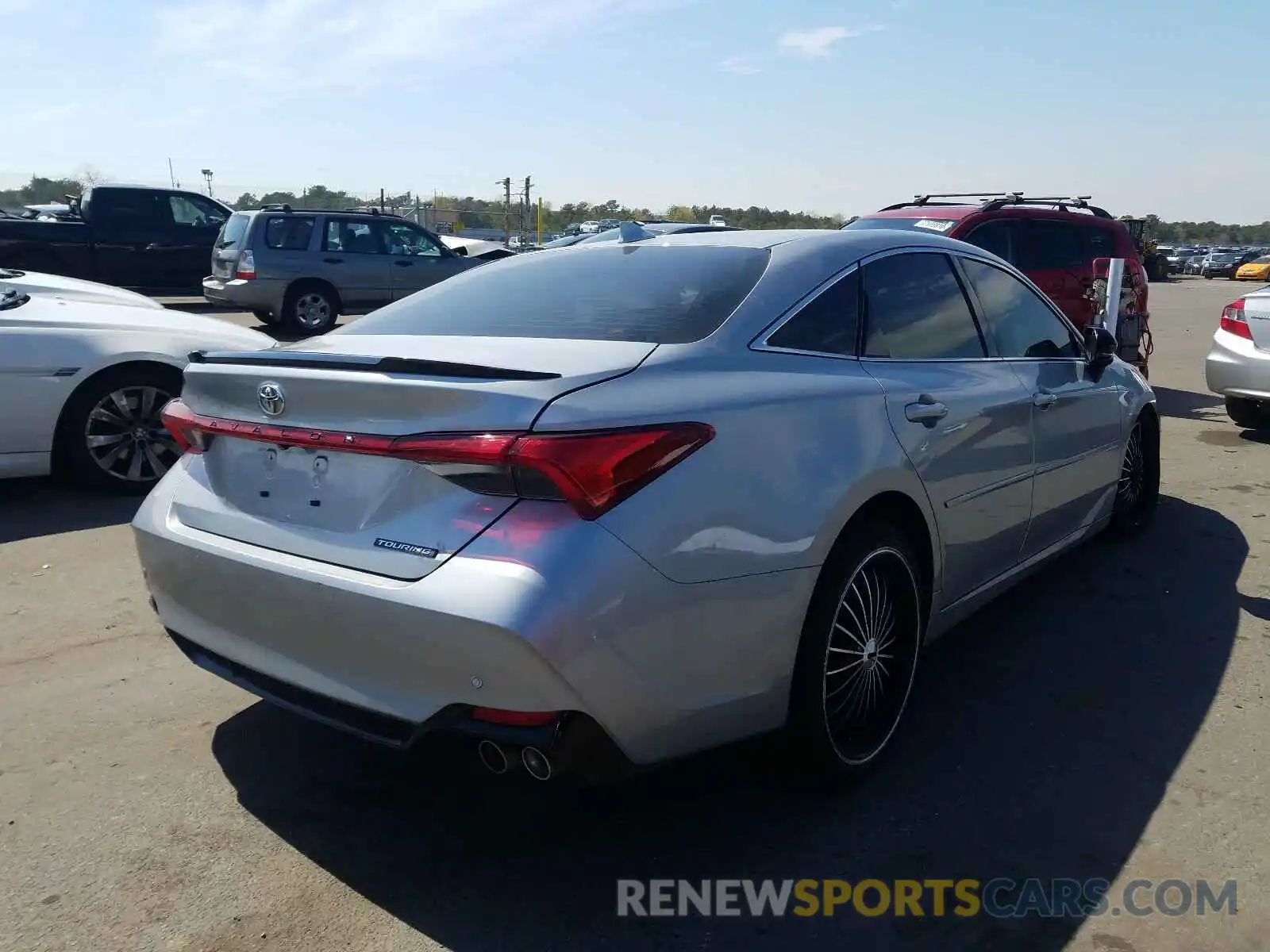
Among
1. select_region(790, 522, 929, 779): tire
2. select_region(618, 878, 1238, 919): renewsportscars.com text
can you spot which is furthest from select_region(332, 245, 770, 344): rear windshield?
select_region(618, 878, 1238, 919): renewsportscars.com text

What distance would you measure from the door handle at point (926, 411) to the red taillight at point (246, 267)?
13.1 m

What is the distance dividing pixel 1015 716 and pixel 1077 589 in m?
1.53

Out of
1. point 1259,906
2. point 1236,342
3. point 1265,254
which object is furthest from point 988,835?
point 1265,254

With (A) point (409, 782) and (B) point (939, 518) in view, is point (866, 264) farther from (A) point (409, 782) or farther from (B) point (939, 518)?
(A) point (409, 782)

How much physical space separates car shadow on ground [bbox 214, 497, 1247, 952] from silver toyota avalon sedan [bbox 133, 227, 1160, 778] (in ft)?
0.87

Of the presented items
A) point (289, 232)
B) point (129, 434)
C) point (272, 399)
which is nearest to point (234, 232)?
point (289, 232)

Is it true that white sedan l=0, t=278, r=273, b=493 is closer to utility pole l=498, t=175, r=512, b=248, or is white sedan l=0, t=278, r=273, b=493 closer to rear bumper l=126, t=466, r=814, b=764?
rear bumper l=126, t=466, r=814, b=764

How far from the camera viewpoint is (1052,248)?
10.3m

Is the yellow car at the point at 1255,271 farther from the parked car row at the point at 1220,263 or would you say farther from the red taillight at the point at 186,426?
the red taillight at the point at 186,426

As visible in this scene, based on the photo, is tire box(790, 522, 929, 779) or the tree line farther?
the tree line

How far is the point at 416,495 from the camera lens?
2482 millimetres

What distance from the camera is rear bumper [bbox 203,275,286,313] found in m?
14.7

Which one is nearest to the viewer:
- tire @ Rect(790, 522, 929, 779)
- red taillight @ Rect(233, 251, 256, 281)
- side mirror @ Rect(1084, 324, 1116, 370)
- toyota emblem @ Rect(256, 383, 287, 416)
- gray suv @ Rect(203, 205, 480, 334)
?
toyota emblem @ Rect(256, 383, 287, 416)

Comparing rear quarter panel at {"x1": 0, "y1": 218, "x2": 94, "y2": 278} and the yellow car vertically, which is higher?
rear quarter panel at {"x1": 0, "y1": 218, "x2": 94, "y2": 278}
